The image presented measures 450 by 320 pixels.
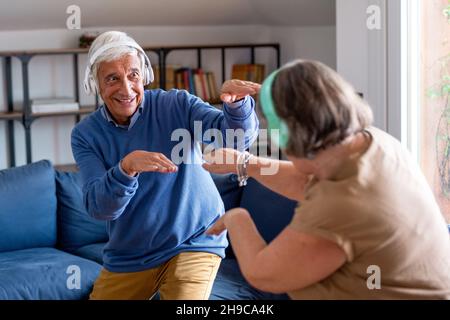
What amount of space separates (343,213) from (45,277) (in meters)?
2.31

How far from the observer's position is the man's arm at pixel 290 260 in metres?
1.54

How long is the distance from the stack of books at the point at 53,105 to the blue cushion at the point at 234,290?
70.9 inches

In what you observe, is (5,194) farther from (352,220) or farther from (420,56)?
(352,220)

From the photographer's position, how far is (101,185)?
2.18 meters

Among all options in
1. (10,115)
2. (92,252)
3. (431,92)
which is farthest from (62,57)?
(431,92)

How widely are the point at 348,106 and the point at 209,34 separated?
4.19 meters

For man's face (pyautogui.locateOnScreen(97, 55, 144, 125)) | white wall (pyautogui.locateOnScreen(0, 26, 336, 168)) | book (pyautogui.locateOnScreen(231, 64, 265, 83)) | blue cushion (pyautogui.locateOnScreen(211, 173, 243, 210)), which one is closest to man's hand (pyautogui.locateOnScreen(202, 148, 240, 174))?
man's face (pyautogui.locateOnScreen(97, 55, 144, 125))

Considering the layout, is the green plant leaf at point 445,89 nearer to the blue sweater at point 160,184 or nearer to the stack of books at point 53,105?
the blue sweater at point 160,184

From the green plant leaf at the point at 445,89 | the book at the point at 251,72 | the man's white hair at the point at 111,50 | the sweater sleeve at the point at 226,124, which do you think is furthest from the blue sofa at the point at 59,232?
the book at the point at 251,72

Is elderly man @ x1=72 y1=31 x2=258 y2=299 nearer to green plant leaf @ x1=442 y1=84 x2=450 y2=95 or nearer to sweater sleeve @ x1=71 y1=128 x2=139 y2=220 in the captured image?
sweater sleeve @ x1=71 y1=128 x2=139 y2=220

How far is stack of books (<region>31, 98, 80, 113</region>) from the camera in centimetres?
496

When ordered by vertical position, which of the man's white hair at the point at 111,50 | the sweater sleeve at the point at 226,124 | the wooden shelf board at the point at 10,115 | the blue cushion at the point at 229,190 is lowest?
the blue cushion at the point at 229,190

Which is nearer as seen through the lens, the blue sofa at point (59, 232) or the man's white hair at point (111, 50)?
the man's white hair at point (111, 50)
